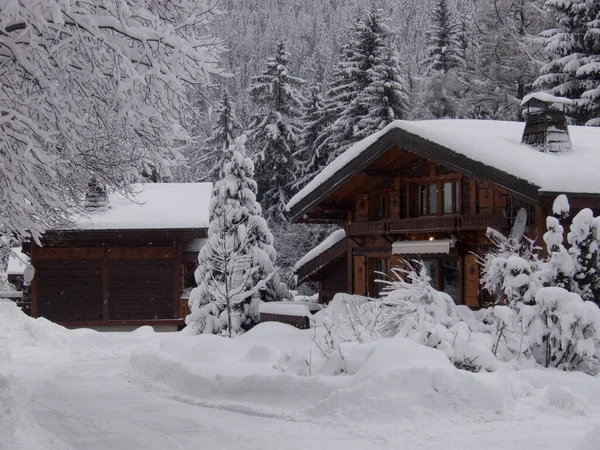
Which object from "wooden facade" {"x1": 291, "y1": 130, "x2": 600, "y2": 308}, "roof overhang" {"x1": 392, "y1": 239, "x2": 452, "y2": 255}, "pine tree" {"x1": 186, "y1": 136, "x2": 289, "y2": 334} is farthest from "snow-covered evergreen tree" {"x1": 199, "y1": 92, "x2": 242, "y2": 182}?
"roof overhang" {"x1": 392, "y1": 239, "x2": 452, "y2": 255}

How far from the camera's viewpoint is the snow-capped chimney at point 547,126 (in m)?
17.5

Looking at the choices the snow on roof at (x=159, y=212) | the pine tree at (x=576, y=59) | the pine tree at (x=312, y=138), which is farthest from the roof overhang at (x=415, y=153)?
the pine tree at (x=312, y=138)

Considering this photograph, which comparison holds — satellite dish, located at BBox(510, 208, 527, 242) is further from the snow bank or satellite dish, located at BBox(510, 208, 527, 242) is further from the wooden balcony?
the snow bank

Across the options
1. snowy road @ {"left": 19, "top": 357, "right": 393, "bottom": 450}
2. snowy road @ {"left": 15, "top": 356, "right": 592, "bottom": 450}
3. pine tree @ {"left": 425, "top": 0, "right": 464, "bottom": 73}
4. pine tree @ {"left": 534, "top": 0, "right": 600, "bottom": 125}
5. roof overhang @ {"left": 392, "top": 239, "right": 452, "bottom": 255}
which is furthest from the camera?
pine tree @ {"left": 425, "top": 0, "right": 464, "bottom": 73}

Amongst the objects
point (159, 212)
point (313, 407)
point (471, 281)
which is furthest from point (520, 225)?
point (159, 212)

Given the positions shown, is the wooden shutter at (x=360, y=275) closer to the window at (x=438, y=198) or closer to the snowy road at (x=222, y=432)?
the window at (x=438, y=198)

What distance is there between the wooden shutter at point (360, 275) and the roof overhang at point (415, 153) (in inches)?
85.7

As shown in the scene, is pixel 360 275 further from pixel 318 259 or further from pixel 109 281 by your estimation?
pixel 109 281

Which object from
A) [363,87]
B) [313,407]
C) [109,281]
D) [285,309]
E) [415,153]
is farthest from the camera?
[363,87]

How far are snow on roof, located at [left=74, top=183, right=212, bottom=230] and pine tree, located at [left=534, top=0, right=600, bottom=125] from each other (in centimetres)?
1525

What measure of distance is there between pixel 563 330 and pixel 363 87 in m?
29.3

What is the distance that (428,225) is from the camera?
18.7 metres

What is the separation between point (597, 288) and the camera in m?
13.1

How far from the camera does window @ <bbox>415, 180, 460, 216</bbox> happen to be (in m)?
19.1
